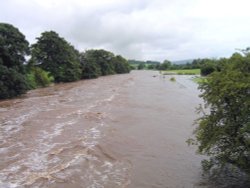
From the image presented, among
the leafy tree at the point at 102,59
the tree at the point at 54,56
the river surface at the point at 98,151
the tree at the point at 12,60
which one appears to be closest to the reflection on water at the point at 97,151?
the river surface at the point at 98,151

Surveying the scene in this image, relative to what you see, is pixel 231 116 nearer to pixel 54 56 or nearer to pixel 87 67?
pixel 54 56

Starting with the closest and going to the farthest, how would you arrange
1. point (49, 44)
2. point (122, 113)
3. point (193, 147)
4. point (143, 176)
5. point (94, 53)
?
point (143, 176) < point (193, 147) < point (122, 113) < point (49, 44) < point (94, 53)

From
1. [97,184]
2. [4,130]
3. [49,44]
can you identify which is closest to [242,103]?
[97,184]

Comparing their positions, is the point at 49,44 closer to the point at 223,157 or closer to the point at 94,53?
the point at 94,53

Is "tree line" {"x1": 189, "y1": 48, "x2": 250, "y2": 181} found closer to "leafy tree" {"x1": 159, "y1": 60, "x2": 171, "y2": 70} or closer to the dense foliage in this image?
the dense foliage

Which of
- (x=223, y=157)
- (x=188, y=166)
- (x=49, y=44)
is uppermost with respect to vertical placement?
(x=49, y=44)

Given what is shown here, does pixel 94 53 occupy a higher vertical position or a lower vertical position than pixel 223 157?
higher

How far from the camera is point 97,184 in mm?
8516

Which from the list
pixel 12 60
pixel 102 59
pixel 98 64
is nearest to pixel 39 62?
pixel 12 60

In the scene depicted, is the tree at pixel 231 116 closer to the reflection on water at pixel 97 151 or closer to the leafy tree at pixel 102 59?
the reflection on water at pixel 97 151

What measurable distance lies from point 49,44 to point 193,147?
46.0 m

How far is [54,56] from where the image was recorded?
53.8 meters

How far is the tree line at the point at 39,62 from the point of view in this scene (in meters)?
32.9

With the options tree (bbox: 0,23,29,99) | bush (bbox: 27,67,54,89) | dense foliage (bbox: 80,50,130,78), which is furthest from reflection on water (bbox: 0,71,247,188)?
dense foliage (bbox: 80,50,130,78)
